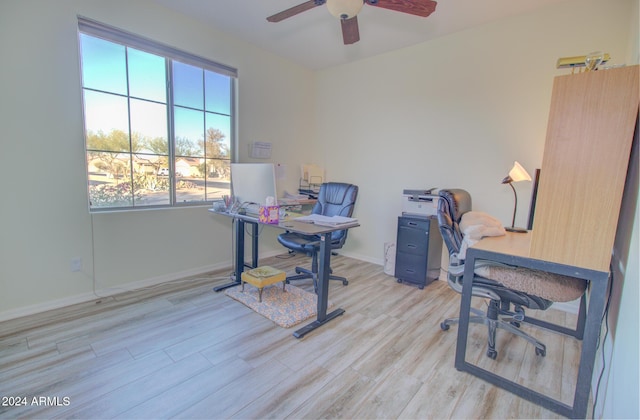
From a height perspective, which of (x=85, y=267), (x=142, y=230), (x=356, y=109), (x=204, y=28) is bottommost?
(x=85, y=267)

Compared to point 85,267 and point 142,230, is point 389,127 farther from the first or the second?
point 85,267

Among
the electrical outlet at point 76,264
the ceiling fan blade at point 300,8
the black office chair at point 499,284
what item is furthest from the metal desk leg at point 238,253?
the black office chair at point 499,284

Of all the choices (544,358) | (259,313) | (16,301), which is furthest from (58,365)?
(544,358)

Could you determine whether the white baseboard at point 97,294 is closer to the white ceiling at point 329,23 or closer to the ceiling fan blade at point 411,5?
the white ceiling at point 329,23

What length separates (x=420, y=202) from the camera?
123 inches

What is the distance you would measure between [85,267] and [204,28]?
2.59 metres

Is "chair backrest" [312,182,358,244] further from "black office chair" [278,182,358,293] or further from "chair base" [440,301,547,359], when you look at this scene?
"chair base" [440,301,547,359]

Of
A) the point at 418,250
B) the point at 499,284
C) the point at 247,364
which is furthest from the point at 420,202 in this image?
the point at 247,364

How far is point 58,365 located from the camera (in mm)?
1720

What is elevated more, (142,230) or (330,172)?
(330,172)

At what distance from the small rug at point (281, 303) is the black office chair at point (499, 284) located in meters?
1.10

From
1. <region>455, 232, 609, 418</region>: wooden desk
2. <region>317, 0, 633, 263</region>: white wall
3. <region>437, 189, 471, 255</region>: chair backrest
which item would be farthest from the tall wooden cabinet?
<region>317, 0, 633, 263</region>: white wall

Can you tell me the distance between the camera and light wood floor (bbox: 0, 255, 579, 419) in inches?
58.1

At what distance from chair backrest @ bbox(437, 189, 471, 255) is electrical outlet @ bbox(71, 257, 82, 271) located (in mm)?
2938
